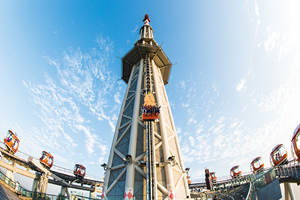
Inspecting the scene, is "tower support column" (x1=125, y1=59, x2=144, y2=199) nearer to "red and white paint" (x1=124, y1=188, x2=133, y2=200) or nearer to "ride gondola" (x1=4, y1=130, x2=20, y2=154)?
"red and white paint" (x1=124, y1=188, x2=133, y2=200)

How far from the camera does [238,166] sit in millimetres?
53531

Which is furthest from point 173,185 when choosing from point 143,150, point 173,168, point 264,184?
point 264,184

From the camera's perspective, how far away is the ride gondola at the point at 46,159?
1462 inches

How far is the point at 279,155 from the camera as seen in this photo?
126 feet

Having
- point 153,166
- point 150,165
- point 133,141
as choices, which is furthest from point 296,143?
point 133,141

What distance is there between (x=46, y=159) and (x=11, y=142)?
887 centimetres

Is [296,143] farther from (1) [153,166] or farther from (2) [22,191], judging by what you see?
(2) [22,191]

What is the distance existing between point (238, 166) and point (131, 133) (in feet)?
149

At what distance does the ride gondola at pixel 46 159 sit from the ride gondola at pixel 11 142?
6182 millimetres

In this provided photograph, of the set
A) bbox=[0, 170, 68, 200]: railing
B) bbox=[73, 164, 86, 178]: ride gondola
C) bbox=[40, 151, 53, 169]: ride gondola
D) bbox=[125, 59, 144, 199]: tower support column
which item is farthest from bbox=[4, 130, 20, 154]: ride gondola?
bbox=[125, 59, 144, 199]: tower support column

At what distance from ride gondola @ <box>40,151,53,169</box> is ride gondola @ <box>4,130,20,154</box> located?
243 inches

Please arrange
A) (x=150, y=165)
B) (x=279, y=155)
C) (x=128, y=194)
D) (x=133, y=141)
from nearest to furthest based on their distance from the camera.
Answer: (x=128, y=194)
(x=150, y=165)
(x=133, y=141)
(x=279, y=155)

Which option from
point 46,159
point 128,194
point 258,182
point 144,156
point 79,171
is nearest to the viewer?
point 128,194

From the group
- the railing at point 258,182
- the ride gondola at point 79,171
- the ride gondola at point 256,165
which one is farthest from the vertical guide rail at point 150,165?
the ride gondola at point 256,165
